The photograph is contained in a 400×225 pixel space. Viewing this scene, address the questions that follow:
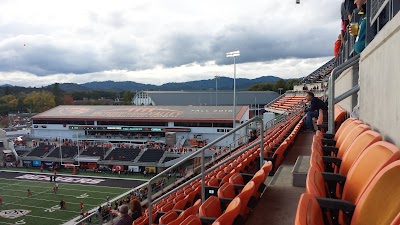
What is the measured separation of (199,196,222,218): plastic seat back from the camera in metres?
3.64

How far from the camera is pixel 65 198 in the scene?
81.4 ft

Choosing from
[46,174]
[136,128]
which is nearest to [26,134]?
[136,128]

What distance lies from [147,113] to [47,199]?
25.7 metres

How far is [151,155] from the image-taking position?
36688 mm

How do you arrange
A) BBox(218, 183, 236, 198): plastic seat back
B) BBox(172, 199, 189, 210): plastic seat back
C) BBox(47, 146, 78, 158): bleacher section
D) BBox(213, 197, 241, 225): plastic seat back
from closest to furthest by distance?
BBox(213, 197, 241, 225): plastic seat back → BBox(218, 183, 236, 198): plastic seat back → BBox(172, 199, 189, 210): plastic seat back → BBox(47, 146, 78, 158): bleacher section

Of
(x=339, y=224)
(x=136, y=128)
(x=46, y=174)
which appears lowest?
(x=46, y=174)

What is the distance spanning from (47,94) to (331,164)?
345ft

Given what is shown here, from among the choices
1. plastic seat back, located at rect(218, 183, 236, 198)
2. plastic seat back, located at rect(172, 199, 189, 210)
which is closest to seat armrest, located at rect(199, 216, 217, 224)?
plastic seat back, located at rect(218, 183, 236, 198)

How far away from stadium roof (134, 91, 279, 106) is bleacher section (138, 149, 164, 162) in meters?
36.3

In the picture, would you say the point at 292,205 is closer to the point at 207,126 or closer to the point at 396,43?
the point at 396,43

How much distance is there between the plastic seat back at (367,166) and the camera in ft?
6.69

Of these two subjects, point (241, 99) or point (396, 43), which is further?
point (241, 99)

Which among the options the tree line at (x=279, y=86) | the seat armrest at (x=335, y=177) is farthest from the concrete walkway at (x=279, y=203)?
the tree line at (x=279, y=86)

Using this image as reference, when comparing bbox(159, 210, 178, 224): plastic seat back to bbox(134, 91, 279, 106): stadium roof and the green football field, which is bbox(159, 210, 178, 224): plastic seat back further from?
bbox(134, 91, 279, 106): stadium roof
